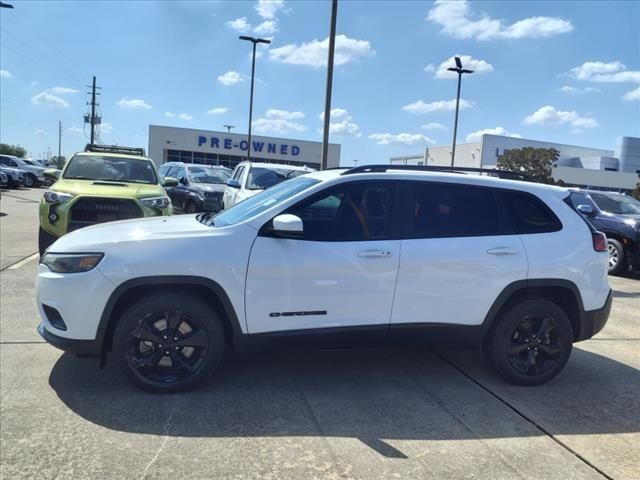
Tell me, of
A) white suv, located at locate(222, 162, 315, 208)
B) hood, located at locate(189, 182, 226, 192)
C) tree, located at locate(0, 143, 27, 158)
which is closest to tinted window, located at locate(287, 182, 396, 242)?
white suv, located at locate(222, 162, 315, 208)

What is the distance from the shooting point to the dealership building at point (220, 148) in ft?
183

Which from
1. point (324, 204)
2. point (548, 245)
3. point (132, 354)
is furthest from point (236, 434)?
point (548, 245)

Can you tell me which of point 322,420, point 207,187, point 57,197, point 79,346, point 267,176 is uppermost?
point 267,176

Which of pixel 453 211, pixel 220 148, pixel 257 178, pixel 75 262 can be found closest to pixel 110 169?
pixel 257 178

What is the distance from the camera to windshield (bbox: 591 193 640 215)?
11.6 meters

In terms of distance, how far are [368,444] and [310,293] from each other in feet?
3.68

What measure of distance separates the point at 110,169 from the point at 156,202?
1592mm

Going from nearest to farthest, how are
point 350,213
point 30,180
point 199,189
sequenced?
point 350,213 → point 199,189 → point 30,180

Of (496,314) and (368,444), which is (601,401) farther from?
(368,444)

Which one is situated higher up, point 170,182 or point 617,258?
point 170,182

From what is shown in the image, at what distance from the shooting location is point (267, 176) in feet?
36.3

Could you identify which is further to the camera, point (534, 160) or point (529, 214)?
point (534, 160)

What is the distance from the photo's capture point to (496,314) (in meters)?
4.46

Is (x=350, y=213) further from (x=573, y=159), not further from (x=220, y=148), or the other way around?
(x=573, y=159)
